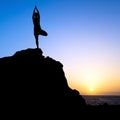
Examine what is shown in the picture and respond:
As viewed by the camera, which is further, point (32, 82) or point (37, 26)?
point (37, 26)

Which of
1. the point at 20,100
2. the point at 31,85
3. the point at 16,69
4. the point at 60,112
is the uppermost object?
the point at 16,69

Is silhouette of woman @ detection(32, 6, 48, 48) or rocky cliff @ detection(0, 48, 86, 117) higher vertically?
silhouette of woman @ detection(32, 6, 48, 48)

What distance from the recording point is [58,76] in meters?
21.4

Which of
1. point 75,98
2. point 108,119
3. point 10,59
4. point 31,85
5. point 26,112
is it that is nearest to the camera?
point 26,112

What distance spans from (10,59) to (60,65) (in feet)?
16.9

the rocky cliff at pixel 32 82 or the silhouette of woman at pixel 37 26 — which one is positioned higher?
the silhouette of woman at pixel 37 26

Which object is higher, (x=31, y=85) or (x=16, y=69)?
(x=16, y=69)

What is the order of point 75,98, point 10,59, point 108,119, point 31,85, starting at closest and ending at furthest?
point 31,85
point 10,59
point 75,98
point 108,119

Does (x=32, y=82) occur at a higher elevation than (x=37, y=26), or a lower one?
lower

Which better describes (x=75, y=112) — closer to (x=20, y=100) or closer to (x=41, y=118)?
(x=41, y=118)

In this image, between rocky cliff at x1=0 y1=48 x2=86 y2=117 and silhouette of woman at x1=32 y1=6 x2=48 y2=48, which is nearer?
rocky cliff at x1=0 y1=48 x2=86 y2=117

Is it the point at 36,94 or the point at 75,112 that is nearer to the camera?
the point at 36,94

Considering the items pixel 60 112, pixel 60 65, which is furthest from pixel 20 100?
pixel 60 65

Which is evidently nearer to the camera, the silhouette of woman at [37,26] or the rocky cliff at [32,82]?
the rocky cliff at [32,82]
